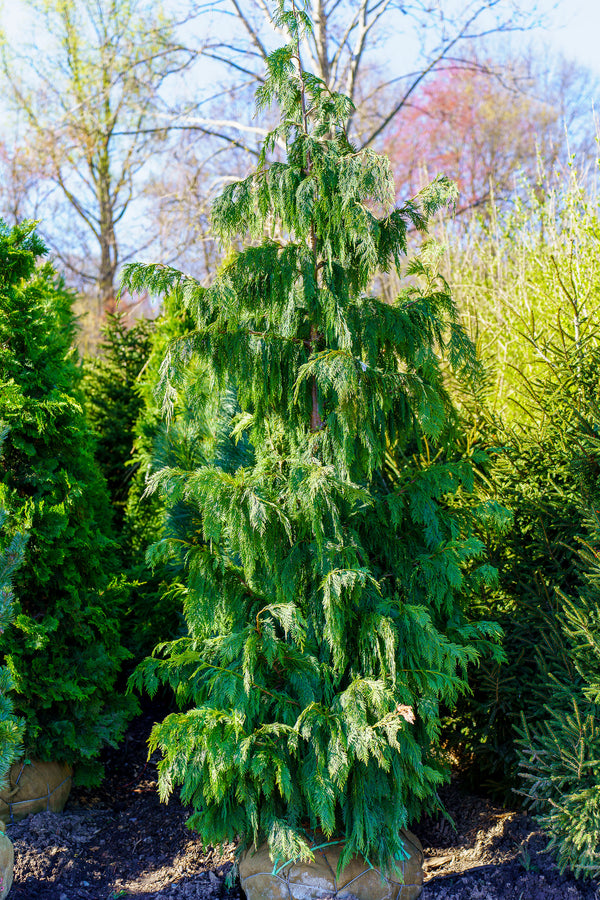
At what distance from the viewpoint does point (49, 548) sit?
11.8 feet

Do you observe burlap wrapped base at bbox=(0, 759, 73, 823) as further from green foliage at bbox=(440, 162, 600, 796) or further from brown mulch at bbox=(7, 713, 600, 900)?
green foliage at bbox=(440, 162, 600, 796)

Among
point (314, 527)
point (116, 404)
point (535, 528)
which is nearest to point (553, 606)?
point (535, 528)

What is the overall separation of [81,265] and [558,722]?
1679cm

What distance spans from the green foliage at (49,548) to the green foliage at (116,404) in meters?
2.07

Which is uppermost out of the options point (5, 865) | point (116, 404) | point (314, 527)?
point (116, 404)

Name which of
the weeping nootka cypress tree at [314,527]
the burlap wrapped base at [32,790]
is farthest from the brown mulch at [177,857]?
the weeping nootka cypress tree at [314,527]

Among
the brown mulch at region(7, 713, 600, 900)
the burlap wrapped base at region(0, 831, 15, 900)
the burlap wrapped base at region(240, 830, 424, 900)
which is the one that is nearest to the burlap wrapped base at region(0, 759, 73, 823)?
the brown mulch at region(7, 713, 600, 900)

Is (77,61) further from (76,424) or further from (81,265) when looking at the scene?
(76,424)

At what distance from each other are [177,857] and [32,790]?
90 centimetres

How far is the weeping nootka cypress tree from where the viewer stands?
2.59 meters

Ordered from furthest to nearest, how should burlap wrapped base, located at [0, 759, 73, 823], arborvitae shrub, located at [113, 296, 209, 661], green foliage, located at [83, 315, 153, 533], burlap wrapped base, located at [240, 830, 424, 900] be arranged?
1. green foliage, located at [83, 315, 153, 533]
2. arborvitae shrub, located at [113, 296, 209, 661]
3. burlap wrapped base, located at [0, 759, 73, 823]
4. burlap wrapped base, located at [240, 830, 424, 900]

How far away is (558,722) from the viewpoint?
2965 mm

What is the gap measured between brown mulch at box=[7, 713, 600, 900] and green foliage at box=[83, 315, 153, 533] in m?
2.75

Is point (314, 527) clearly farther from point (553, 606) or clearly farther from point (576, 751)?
point (553, 606)
